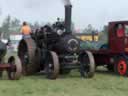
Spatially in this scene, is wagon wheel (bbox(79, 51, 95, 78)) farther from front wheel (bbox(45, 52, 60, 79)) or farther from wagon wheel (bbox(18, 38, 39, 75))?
wagon wheel (bbox(18, 38, 39, 75))

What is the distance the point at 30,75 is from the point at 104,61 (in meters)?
2.81

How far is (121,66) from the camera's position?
14.5 metres

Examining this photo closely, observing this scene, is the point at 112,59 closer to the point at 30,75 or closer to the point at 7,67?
the point at 30,75

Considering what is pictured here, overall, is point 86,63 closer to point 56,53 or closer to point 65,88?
point 56,53

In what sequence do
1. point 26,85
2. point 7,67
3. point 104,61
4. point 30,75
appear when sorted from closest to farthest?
point 26,85 → point 7,67 → point 30,75 → point 104,61

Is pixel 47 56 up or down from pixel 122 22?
down

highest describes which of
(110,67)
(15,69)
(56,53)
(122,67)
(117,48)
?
(117,48)

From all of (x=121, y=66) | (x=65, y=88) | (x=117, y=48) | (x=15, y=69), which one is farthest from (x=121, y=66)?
(x=65, y=88)

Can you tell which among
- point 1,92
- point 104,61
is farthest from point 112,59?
point 1,92

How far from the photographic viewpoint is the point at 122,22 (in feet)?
48.4

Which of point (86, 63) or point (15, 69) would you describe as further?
point (86, 63)

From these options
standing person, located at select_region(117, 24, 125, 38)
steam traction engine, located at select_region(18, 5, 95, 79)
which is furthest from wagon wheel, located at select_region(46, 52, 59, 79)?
standing person, located at select_region(117, 24, 125, 38)

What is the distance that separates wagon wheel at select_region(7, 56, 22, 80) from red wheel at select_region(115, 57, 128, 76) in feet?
12.2

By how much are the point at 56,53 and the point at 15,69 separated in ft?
6.07
